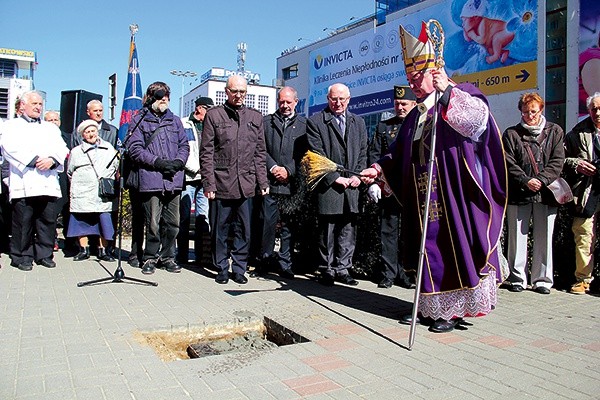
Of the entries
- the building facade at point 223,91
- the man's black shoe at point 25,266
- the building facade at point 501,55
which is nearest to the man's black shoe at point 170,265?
the man's black shoe at point 25,266

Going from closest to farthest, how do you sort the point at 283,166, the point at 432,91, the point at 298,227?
1. the point at 432,91
2. the point at 283,166
3. the point at 298,227

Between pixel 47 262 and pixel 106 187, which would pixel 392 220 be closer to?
pixel 106 187

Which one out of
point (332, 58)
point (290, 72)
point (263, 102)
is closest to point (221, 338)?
point (332, 58)

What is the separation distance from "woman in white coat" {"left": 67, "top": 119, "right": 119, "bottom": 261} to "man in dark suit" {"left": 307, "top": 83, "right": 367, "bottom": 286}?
3106mm

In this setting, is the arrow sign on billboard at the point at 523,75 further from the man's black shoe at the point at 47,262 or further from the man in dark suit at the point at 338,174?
the man's black shoe at the point at 47,262

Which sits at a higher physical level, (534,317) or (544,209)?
(544,209)

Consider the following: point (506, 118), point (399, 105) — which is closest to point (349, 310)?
point (399, 105)

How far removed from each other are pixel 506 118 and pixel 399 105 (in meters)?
15.3

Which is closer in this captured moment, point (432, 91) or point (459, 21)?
point (432, 91)

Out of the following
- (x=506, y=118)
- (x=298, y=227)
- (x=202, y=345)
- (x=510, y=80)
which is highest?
(x=510, y=80)

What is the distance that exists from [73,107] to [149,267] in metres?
4.90

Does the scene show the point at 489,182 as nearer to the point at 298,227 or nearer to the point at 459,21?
the point at 298,227

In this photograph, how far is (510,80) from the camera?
20.3 metres

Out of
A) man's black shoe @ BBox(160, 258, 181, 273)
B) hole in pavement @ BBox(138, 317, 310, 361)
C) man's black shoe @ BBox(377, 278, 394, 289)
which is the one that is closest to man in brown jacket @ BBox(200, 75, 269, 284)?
man's black shoe @ BBox(160, 258, 181, 273)
